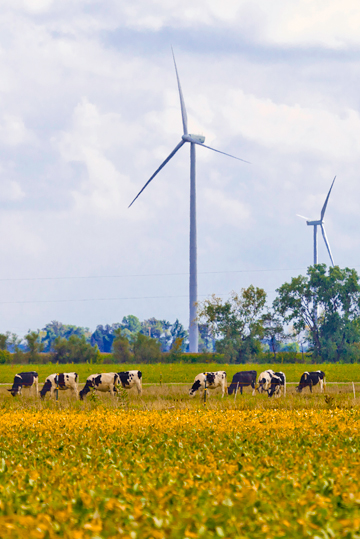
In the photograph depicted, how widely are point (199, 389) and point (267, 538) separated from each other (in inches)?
987

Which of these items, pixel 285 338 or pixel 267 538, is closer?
pixel 267 538

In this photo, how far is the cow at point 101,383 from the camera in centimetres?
3017

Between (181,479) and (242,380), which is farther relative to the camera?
(242,380)

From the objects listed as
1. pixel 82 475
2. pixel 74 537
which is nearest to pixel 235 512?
pixel 74 537

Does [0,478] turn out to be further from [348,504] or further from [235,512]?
[348,504]

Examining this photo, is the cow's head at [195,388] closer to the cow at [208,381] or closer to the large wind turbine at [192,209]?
the cow at [208,381]

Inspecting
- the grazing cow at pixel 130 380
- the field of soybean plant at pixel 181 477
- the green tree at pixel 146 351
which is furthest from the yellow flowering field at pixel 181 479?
the green tree at pixel 146 351

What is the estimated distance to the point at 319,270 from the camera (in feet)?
277

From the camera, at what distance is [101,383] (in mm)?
30344

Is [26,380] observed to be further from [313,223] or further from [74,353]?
[313,223]

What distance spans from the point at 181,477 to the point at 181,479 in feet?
0.76

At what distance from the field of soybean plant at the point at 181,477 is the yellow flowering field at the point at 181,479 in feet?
0.06

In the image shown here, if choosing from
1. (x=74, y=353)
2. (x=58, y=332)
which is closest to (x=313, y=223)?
(x=74, y=353)

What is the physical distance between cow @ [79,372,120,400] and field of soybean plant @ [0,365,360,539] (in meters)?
14.4
